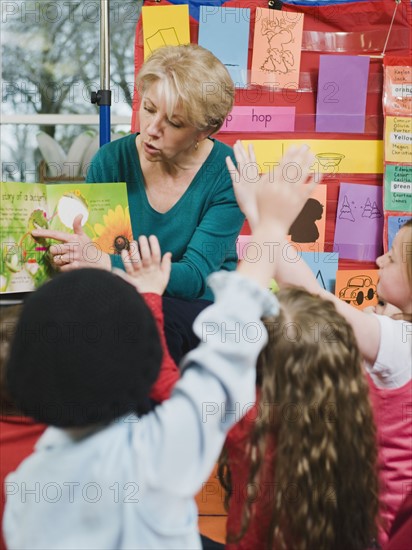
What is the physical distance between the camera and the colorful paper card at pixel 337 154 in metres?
2.36

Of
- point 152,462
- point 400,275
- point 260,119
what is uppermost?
point 260,119

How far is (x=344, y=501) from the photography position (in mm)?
958

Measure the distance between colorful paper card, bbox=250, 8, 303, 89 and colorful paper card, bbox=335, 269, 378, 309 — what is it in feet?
2.19

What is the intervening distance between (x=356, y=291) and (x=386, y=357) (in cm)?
135

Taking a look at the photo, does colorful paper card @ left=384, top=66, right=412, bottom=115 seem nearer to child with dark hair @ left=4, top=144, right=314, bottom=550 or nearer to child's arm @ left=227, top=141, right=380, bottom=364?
child's arm @ left=227, top=141, right=380, bottom=364

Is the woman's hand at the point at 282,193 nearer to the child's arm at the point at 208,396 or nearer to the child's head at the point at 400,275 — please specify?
the child's arm at the point at 208,396

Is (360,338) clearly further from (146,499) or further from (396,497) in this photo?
(146,499)

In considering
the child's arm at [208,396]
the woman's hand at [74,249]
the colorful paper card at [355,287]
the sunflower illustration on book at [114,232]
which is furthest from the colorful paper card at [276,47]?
the child's arm at [208,396]

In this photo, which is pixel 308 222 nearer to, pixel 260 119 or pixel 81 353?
pixel 260 119

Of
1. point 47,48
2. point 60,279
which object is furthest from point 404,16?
point 60,279

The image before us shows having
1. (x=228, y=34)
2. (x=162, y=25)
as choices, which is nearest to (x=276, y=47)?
(x=228, y=34)

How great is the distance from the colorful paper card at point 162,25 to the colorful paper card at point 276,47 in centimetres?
24

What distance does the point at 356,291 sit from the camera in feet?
7.74

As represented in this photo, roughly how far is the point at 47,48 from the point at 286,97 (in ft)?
4.08
